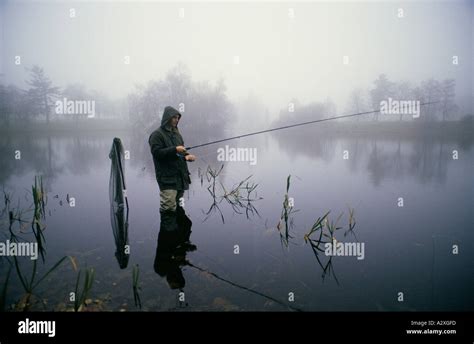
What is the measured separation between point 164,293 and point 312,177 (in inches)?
420

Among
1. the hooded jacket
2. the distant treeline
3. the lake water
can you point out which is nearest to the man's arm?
the hooded jacket

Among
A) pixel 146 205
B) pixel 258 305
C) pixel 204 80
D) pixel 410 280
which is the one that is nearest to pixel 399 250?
pixel 410 280

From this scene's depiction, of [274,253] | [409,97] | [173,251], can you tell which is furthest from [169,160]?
[409,97]

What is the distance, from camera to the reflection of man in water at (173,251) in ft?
13.7

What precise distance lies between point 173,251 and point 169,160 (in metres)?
2.01

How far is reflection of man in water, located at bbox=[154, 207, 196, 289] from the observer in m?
4.16

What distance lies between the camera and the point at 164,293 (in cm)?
373

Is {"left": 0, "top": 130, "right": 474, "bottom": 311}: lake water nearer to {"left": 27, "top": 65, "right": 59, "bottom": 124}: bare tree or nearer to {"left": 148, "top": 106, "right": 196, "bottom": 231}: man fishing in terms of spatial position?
{"left": 148, "top": 106, "right": 196, "bottom": 231}: man fishing

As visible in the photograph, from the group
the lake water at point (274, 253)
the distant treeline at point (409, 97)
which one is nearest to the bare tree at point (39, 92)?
the distant treeline at point (409, 97)

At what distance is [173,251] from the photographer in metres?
5.07

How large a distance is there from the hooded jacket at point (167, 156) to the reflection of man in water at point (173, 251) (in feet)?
3.30

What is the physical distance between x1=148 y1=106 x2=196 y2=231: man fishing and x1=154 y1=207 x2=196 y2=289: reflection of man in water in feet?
0.87

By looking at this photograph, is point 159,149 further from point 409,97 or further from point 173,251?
point 409,97

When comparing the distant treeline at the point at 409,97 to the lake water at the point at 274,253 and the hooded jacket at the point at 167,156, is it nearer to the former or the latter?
the lake water at the point at 274,253
